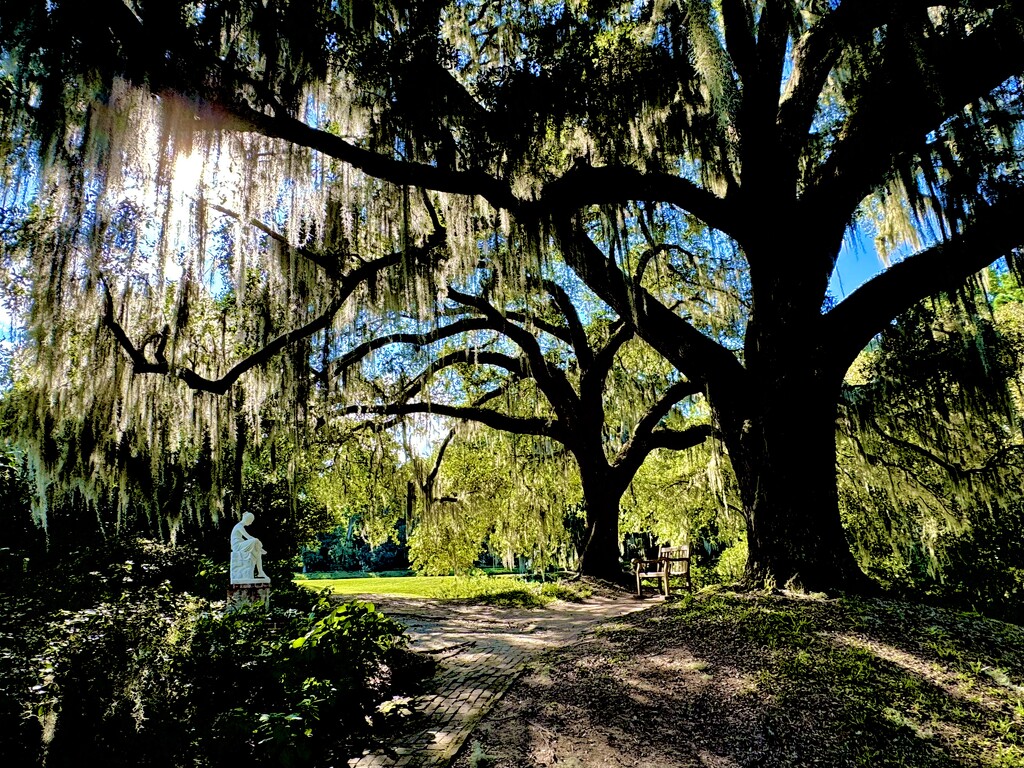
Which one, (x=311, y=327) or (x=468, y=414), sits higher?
(x=311, y=327)

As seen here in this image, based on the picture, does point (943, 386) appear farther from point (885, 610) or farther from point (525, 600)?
point (525, 600)

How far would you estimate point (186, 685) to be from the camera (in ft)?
10.1

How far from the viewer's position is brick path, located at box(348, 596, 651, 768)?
3.41 m

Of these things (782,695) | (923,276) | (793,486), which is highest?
(923,276)

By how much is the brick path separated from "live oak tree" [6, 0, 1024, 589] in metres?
2.47

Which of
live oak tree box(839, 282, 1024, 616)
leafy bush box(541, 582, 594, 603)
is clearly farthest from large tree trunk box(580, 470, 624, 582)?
live oak tree box(839, 282, 1024, 616)

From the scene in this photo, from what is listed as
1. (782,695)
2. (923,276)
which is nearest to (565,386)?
(923,276)

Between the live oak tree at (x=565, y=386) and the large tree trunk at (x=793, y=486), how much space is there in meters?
4.92

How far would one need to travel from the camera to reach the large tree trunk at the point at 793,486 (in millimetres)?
4707

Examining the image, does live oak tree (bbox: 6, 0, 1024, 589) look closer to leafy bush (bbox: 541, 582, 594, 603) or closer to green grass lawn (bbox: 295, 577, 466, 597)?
leafy bush (bbox: 541, 582, 594, 603)

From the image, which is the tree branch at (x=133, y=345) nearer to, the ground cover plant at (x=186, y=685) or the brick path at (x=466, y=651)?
the ground cover plant at (x=186, y=685)

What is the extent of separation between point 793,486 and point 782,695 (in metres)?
2.00

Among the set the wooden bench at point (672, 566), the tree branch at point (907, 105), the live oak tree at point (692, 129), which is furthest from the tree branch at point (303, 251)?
the wooden bench at point (672, 566)

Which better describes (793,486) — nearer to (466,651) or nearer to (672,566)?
(466,651)
